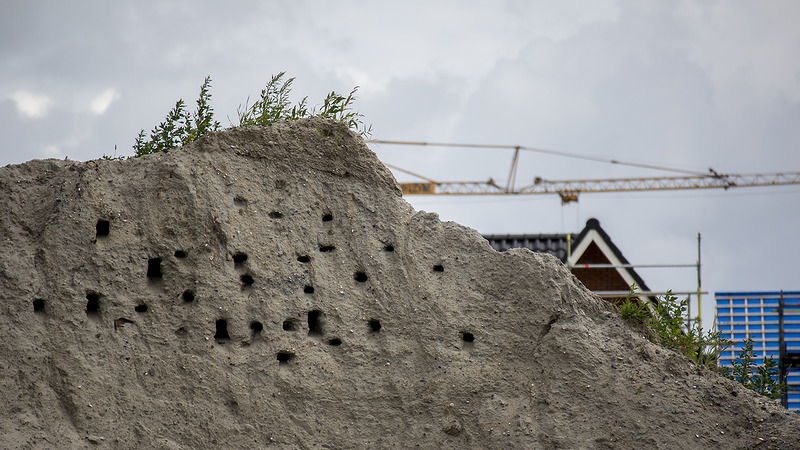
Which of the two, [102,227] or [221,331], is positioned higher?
[102,227]

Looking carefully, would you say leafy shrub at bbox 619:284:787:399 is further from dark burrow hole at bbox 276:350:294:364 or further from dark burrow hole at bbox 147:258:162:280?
dark burrow hole at bbox 147:258:162:280

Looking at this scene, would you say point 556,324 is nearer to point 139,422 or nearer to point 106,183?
point 139,422

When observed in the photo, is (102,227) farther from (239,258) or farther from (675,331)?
(675,331)

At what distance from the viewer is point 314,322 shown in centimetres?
793

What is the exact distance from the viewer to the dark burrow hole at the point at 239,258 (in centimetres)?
790

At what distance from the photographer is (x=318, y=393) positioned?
7562mm

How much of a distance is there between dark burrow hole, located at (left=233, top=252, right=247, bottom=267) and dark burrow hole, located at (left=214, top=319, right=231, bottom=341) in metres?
0.52

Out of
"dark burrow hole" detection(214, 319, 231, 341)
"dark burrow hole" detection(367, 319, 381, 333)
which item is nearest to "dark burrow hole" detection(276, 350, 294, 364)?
"dark burrow hole" detection(214, 319, 231, 341)

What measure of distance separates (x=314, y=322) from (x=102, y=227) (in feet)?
6.66

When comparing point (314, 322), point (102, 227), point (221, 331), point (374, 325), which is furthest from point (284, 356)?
point (102, 227)

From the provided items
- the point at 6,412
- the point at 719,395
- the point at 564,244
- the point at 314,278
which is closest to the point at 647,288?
the point at 564,244

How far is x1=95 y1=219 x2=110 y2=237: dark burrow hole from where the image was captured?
7781 millimetres

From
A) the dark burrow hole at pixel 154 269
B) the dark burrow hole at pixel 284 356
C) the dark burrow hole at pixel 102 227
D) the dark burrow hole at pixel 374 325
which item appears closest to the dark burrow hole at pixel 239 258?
the dark burrow hole at pixel 154 269

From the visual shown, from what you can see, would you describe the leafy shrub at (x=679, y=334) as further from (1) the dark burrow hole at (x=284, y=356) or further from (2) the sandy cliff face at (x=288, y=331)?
(1) the dark burrow hole at (x=284, y=356)
